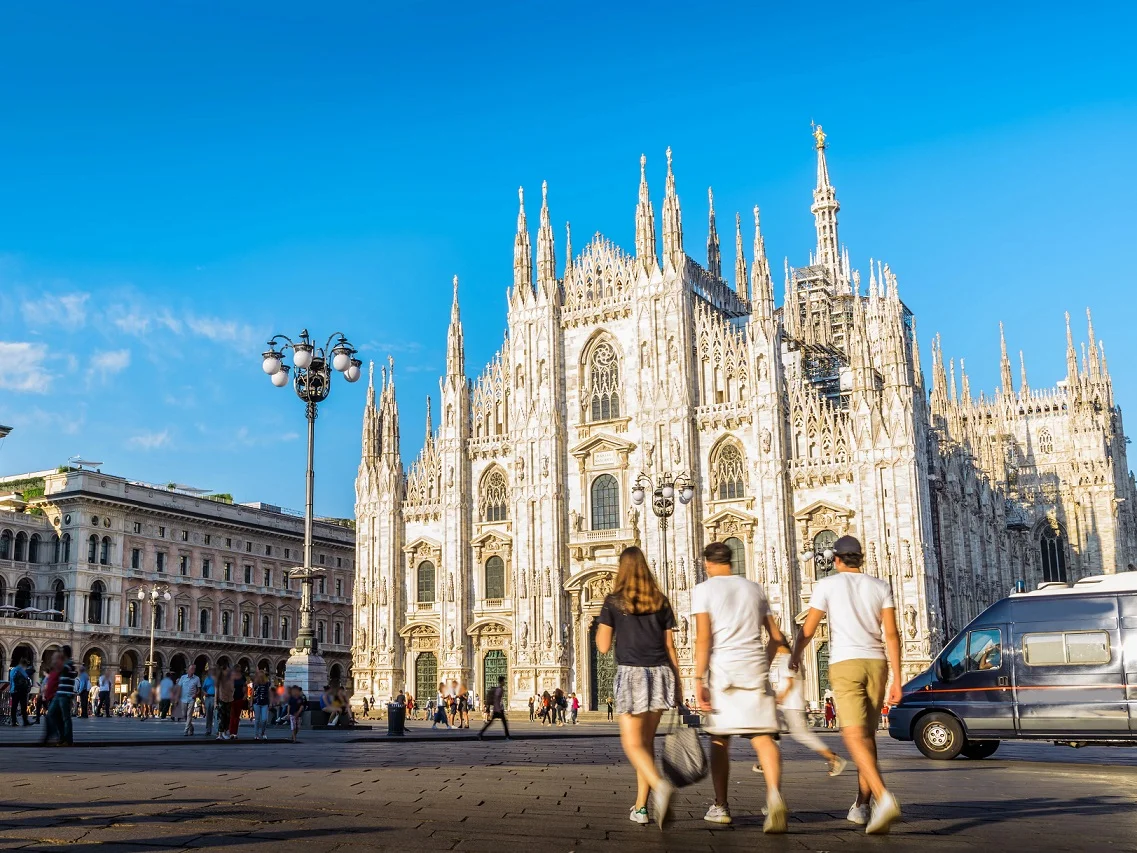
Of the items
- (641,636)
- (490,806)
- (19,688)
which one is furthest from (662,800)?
(19,688)

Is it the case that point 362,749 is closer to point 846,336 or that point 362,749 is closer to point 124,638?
point 846,336

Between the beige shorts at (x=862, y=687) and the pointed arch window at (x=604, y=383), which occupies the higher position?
the pointed arch window at (x=604, y=383)

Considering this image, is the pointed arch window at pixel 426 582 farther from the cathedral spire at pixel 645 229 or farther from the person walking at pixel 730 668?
the person walking at pixel 730 668

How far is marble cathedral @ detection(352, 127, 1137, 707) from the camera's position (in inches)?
1708

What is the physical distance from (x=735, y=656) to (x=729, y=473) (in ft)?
129

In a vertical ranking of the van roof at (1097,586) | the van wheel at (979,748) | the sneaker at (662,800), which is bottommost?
the van wheel at (979,748)

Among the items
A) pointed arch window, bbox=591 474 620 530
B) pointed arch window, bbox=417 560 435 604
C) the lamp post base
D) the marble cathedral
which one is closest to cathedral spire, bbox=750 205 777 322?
the marble cathedral

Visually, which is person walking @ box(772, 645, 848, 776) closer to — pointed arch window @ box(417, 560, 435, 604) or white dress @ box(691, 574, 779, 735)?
white dress @ box(691, 574, 779, 735)

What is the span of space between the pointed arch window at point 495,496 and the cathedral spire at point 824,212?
1335 inches

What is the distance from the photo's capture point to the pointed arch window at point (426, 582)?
2045 inches

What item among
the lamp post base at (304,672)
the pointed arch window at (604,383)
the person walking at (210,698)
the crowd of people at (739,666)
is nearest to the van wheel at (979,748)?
the crowd of people at (739,666)

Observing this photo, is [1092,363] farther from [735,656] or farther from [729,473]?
[735,656]

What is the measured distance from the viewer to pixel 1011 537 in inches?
2562

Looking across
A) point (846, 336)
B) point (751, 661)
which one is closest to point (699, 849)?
point (751, 661)
